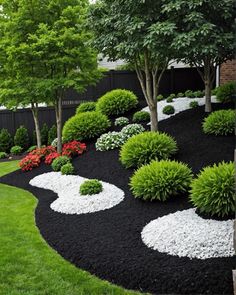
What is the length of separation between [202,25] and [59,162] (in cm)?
521

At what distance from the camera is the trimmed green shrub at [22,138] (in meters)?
15.6

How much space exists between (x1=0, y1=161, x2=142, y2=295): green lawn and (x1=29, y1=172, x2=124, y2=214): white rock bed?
2.40 feet

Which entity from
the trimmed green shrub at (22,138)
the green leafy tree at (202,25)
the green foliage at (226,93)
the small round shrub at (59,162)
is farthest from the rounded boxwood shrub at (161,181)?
the trimmed green shrub at (22,138)

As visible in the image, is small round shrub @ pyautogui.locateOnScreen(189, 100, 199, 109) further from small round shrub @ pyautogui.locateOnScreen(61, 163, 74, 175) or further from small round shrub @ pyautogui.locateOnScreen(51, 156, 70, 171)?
small round shrub @ pyautogui.locateOnScreen(61, 163, 74, 175)

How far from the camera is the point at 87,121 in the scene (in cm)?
1193

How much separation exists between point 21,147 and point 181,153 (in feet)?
28.2

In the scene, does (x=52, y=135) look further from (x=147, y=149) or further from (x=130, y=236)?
(x=130, y=236)

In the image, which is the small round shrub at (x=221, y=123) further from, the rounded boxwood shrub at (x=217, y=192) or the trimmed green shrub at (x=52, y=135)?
the trimmed green shrub at (x=52, y=135)

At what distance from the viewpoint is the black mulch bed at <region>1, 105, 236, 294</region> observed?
4633 millimetres

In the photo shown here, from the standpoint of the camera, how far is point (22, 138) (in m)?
15.6

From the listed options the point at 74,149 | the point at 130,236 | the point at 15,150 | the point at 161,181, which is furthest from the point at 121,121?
the point at 130,236

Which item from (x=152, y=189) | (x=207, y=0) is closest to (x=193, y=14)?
(x=207, y=0)

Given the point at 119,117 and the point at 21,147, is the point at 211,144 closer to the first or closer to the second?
the point at 119,117

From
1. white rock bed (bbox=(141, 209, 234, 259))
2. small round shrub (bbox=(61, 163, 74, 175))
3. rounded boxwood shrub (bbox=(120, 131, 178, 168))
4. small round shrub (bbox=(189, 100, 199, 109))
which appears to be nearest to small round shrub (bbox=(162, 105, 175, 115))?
small round shrub (bbox=(189, 100, 199, 109))
